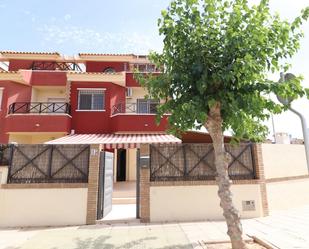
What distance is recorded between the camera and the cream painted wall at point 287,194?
46.1 ft

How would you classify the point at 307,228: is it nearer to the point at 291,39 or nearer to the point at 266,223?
the point at 266,223

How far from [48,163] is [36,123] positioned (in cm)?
1186

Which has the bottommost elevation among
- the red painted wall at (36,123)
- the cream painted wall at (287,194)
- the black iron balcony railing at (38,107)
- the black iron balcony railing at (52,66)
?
the cream painted wall at (287,194)

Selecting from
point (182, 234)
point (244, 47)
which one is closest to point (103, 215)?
point (182, 234)

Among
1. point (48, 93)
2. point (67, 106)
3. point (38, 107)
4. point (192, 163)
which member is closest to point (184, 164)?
point (192, 163)

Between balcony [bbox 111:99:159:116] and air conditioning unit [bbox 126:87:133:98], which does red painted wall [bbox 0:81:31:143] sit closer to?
balcony [bbox 111:99:159:116]

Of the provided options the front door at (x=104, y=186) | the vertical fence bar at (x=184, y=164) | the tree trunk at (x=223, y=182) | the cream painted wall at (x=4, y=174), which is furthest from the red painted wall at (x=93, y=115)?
the tree trunk at (x=223, y=182)

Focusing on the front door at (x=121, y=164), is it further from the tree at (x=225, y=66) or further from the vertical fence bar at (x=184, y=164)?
the tree at (x=225, y=66)

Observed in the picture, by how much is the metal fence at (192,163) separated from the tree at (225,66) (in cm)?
456

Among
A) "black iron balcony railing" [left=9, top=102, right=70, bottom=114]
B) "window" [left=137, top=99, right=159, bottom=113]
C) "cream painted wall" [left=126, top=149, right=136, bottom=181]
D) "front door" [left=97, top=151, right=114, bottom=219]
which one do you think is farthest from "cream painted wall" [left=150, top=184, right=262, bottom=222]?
"black iron balcony railing" [left=9, top=102, right=70, bottom=114]

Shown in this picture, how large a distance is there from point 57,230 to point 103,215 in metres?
2.77

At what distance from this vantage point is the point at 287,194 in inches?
601

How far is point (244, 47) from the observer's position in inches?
323

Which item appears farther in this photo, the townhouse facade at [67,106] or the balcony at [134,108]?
the balcony at [134,108]
